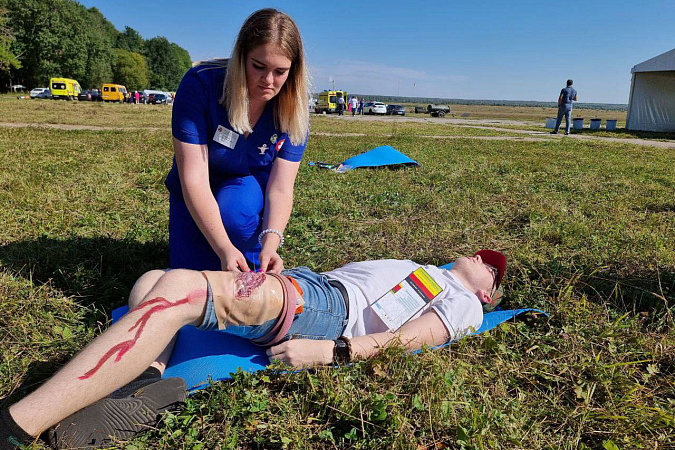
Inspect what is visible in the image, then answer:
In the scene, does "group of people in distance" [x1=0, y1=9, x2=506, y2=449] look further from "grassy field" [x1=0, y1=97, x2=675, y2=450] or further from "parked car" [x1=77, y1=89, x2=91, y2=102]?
"parked car" [x1=77, y1=89, x2=91, y2=102]

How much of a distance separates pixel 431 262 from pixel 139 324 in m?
2.47

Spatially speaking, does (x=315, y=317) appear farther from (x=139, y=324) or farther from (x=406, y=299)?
(x=139, y=324)

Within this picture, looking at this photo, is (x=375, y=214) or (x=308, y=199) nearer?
(x=375, y=214)

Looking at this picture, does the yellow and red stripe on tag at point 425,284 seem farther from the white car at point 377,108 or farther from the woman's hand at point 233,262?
the white car at point 377,108

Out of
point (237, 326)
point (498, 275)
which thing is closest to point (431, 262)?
point (498, 275)

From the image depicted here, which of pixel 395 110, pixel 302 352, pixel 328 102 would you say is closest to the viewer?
pixel 302 352

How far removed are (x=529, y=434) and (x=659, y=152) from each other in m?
12.6

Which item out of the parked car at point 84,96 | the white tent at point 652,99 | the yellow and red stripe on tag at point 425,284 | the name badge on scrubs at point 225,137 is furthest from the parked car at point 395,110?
the yellow and red stripe on tag at point 425,284

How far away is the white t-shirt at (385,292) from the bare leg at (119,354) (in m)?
0.86

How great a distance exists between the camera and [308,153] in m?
9.75

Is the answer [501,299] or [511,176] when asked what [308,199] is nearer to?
[501,299]

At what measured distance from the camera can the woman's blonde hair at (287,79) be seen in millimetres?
2277

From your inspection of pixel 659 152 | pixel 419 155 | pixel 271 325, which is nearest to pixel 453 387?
pixel 271 325

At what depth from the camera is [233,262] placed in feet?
7.28
